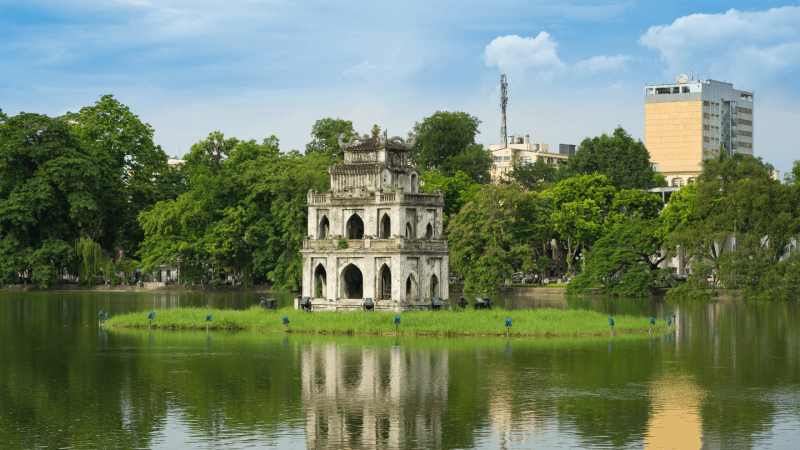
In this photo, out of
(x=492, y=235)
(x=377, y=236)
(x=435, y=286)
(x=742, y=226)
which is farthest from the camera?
(x=492, y=235)

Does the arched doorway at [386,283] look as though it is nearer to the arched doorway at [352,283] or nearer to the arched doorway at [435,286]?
the arched doorway at [352,283]

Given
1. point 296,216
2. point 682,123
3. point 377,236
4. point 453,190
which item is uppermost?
point 682,123

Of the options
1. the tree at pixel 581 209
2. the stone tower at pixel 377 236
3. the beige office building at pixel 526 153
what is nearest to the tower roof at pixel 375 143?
the stone tower at pixel 377 236

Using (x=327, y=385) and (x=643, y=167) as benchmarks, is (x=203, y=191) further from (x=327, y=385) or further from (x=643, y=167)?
(x=327, y=385)

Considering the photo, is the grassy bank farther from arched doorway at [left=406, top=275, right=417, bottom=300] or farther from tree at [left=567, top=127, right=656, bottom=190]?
tree at [left=567, top=127, right=656, bottom=190]

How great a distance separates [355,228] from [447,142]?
69589mm

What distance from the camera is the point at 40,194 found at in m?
106

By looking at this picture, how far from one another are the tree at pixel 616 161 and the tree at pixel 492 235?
17.9 metres

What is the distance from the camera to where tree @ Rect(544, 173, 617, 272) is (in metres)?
109

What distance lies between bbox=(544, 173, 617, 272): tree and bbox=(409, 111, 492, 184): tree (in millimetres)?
20192

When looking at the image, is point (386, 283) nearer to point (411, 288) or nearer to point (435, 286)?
point (411, 288)

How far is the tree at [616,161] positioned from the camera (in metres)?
123

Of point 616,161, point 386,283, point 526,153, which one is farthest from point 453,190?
point 526,153

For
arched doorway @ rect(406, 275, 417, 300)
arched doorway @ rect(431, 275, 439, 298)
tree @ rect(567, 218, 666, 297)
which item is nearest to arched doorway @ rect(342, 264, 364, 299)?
arched doorway @ rect(406, 275, 417, 300)
